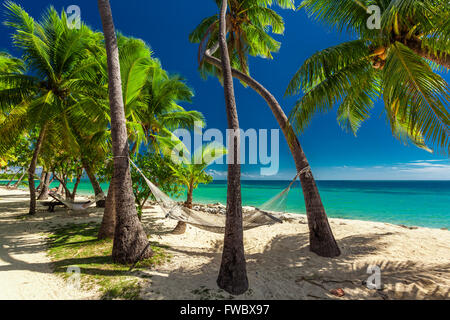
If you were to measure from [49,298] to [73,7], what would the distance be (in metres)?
4.65

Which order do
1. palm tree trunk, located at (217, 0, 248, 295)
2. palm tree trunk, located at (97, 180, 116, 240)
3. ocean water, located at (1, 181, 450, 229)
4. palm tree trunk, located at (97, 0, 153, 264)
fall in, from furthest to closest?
ocean water, located at (1, 181, 450, 229) → palm tree trunk, located at (97, 180, 116, 240) → palm tree trunk, located at (97, 0, 153, 264) → palm tree trunk, located at (217, 0, 248, 295)

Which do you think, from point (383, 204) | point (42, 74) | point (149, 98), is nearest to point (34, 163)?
point (42, 74)

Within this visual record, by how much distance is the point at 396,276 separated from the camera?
2350mm

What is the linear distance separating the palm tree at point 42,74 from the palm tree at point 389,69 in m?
5.01

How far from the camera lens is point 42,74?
196 inches

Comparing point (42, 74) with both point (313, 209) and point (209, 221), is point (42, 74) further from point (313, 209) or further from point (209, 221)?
point (313, 209)

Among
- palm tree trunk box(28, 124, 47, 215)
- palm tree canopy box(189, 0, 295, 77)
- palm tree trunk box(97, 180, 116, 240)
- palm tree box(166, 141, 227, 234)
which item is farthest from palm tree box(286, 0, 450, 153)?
palm tree trunk box(28, 124, 47, 215)

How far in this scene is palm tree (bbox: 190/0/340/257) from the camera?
10.2 ft

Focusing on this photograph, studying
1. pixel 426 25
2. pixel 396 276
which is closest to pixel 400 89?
pixel 426 25

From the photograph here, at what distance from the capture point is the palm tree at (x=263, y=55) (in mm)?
3107

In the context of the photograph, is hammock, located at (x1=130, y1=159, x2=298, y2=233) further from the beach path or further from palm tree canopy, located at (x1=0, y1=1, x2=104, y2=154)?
palm tree canopy, located at (x1=0, y1=1, x2=104, y2=154)

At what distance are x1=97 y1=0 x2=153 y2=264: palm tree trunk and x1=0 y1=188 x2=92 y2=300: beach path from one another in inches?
25.8

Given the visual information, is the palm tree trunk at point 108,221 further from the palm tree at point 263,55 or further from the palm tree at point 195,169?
the palm tree at point 263,55
